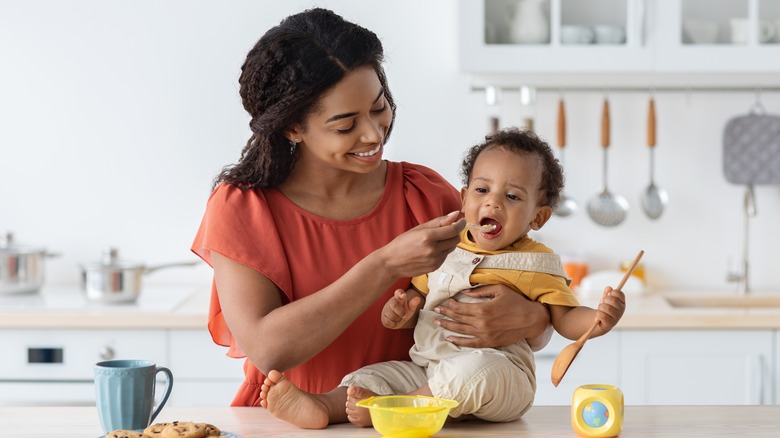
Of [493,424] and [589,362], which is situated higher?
[493,424]

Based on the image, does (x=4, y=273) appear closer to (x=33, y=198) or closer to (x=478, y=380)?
(x=33, y=198)

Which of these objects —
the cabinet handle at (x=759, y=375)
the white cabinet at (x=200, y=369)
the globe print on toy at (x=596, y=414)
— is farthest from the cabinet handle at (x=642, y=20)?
the globe print on toy at (x=596, y=414)

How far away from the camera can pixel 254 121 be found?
5.29 ft

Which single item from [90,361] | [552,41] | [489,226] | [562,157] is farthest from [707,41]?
[90,361]

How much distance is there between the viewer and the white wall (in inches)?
128

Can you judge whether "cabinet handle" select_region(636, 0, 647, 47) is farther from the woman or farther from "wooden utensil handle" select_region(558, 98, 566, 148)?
the woman

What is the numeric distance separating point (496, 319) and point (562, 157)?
1.83 m

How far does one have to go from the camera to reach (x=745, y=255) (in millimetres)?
3201

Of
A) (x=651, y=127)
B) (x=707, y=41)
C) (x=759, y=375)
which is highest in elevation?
(x=707, y=41)

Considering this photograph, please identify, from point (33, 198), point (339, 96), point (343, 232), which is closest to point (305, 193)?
point (343, 232)

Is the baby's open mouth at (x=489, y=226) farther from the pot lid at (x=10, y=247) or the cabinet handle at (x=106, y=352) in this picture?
the pot lid at (x=10, y=247)

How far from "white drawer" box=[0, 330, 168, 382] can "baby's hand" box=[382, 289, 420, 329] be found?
1.40m

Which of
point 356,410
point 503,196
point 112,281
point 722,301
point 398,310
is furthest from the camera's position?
point 722,301

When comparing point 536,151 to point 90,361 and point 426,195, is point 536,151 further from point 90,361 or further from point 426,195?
point 90,361
